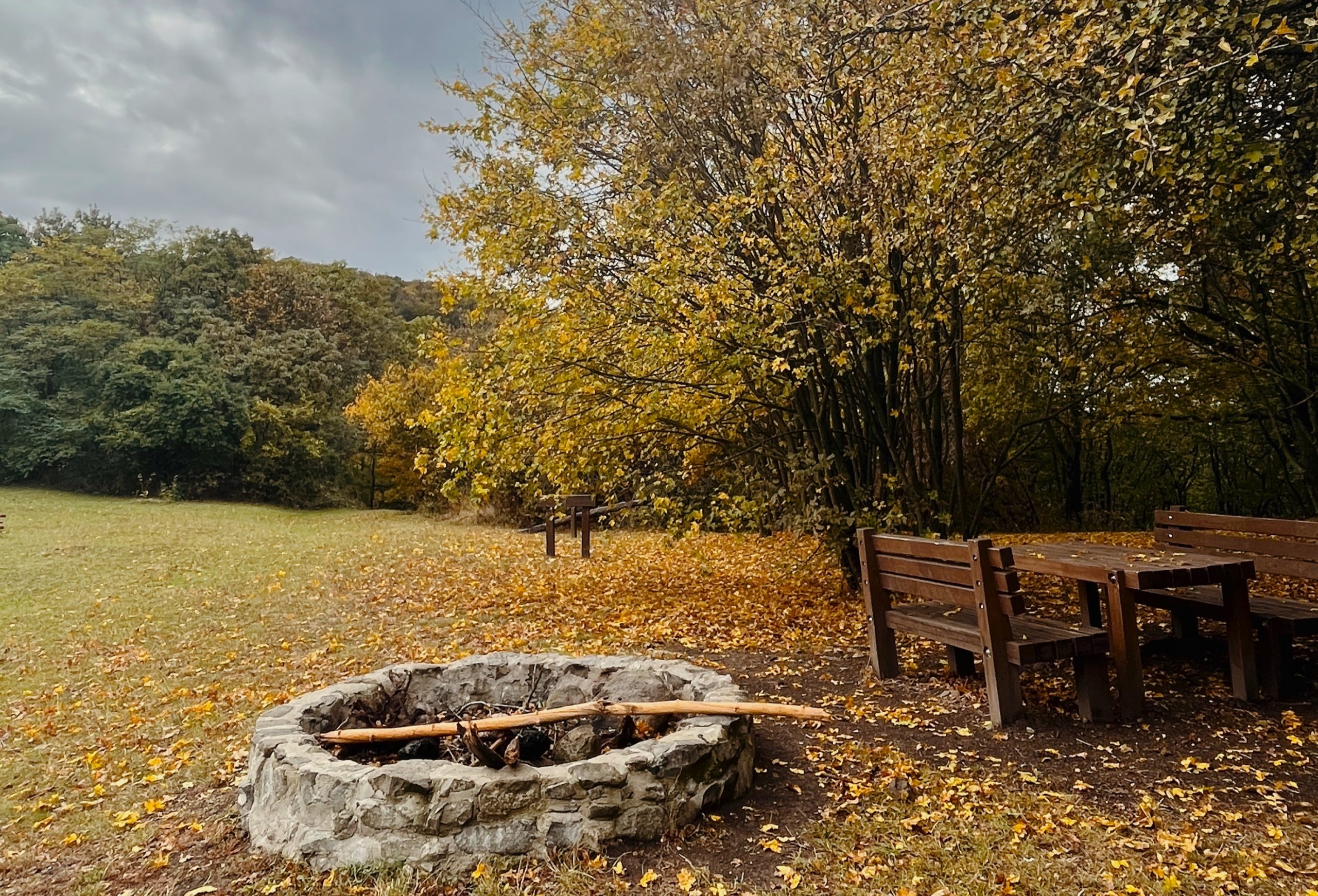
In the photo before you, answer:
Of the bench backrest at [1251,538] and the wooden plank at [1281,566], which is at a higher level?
the bench backrest at [1251,538]

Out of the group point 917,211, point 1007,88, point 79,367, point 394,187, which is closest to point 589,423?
point 917,211

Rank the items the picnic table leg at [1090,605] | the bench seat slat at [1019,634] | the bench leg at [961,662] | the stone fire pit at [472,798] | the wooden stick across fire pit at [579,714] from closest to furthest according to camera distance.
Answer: the stone fire pit at [472,798], the wooden stick across fire pit at [579,714], the bench seat slat at [1019,634], the bench leg at [961,662], the picnic table leg at [1090,605]

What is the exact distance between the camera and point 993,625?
162 inches

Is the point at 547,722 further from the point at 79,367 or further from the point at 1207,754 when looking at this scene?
the point at 79,367

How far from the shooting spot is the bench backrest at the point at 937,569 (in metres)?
4.07

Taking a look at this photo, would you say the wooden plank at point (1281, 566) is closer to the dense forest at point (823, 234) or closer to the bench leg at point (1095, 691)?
the bench leg at point (1095, 691)

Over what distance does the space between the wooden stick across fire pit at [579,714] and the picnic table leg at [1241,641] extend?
269 cm

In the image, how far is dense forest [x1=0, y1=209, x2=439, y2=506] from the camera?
26.2m

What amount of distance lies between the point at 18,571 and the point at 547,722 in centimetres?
1189

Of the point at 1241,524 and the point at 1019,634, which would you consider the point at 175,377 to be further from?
the point at 1241,524

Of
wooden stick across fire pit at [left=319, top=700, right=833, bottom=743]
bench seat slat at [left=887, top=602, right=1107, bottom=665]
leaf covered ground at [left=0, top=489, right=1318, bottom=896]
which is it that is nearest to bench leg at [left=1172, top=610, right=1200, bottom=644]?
leaf covered ground at [left=0, top=489, right=1318, bottom=896]

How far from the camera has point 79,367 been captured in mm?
27469

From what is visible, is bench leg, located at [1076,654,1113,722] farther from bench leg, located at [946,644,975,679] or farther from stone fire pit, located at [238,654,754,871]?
stone fire pit, located at [238,654,754,871]

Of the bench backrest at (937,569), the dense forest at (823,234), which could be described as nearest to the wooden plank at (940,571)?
the bench backrest at (937,569)
